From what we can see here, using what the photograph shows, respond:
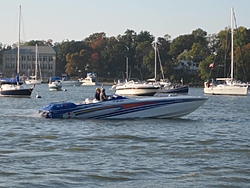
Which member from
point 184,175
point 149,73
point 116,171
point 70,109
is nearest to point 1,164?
point 116,171

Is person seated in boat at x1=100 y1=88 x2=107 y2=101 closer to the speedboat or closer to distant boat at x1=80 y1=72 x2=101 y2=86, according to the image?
the speedboat

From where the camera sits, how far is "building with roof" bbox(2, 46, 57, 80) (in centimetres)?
18200

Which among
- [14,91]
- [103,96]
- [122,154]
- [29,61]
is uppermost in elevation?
[29,61]

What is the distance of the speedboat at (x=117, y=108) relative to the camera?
29.2 meters

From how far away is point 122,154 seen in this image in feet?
62.0

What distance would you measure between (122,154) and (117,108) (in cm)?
1053

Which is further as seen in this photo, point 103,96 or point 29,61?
point 29,61

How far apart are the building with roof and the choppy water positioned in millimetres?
155491

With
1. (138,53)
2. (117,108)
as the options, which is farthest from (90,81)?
(117,108)

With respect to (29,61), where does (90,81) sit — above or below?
below

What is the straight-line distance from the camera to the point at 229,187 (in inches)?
578

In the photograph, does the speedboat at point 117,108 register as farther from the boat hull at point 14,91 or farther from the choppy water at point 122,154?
the boat hull at point 14,91

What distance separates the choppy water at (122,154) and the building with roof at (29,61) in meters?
155

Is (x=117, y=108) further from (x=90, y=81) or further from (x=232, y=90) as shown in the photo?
(x=90, y=81)
